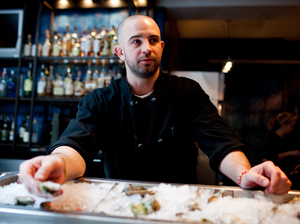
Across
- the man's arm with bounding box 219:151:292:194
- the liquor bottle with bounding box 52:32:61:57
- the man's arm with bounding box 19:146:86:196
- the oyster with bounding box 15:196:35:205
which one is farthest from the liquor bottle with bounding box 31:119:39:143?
the man's arm with bounding box 219:151:292:194

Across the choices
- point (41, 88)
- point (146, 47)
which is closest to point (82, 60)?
point (41, 88)

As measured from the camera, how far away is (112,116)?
1252 millimetres

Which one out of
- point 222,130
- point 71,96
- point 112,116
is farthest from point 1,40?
point 222,130

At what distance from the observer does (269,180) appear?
0.72m

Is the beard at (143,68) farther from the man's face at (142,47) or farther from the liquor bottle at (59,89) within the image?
the liquor bottle at (59,89)

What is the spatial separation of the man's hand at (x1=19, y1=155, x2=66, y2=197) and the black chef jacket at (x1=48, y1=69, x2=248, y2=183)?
46 cm

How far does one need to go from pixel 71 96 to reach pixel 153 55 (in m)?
1.86

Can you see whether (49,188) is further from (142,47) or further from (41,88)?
(41,88)

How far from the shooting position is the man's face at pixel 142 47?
114 centimetres

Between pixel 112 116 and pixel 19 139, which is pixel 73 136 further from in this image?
pixel 19 139

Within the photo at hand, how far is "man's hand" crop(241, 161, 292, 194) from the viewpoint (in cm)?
→ 68

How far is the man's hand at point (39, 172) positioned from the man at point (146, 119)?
0.37m

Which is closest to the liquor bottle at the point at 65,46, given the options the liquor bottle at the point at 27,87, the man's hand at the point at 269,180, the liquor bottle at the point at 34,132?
the liquor bottle at the point at 27,87

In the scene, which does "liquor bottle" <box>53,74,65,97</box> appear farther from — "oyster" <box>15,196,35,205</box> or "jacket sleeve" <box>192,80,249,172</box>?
"oyster" <box>15,196,35,205</box>
